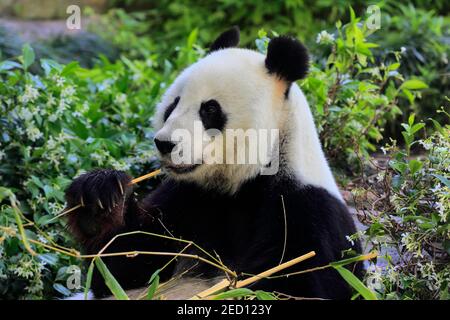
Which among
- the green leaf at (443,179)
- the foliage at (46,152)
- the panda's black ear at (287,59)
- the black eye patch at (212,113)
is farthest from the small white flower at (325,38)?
the green leaf at (443,179)

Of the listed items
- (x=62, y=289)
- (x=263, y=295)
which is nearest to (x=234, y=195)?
(x=263, y=295)

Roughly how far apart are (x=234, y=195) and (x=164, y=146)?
1.89 ft

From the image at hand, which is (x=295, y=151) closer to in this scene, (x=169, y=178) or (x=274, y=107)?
(x=274, y=107)

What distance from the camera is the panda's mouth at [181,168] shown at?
3.89m

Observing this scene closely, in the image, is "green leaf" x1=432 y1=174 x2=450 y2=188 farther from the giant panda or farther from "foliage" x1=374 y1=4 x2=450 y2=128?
"foliage" x1=374 y1=4 x2=450 y2=128

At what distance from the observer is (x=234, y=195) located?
4102mm

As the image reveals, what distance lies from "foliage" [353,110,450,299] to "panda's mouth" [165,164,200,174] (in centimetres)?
95

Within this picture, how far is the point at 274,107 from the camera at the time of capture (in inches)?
159

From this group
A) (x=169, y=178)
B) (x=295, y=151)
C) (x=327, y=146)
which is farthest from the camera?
(x=327, y=146)
